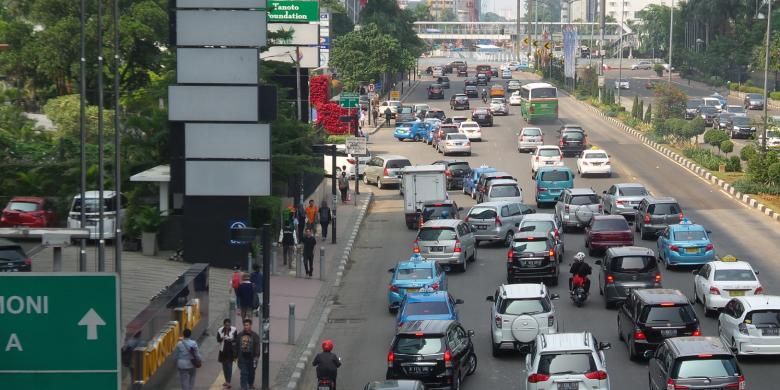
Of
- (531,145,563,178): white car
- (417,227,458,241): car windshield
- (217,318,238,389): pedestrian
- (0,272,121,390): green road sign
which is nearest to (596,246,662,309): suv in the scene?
(417,227,458,241): car windshield

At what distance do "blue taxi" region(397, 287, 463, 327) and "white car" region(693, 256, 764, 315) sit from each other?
643 centimetres

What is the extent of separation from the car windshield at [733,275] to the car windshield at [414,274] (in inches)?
267

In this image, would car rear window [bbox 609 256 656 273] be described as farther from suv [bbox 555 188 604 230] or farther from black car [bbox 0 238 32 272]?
black car [bbox 0 238 32 272]

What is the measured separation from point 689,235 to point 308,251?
10556 mm

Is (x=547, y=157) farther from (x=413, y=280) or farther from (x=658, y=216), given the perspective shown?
(x=413, y=280)

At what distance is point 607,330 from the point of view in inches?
1141

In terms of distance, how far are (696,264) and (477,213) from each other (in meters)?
8.01

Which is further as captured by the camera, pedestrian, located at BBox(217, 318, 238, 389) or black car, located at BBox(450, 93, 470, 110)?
black car, located at BBox(450, 93, 470, 110)

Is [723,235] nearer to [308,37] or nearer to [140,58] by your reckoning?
[308,37]

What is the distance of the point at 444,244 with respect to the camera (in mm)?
36781

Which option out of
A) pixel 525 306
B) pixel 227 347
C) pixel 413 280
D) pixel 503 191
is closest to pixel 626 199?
pixel 503 191

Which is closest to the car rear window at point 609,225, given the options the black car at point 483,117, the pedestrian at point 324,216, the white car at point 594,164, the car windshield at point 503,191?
the car windshield at point 503,191

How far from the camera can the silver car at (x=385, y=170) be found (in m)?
58.9

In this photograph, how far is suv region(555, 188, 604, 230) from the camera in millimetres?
43438
